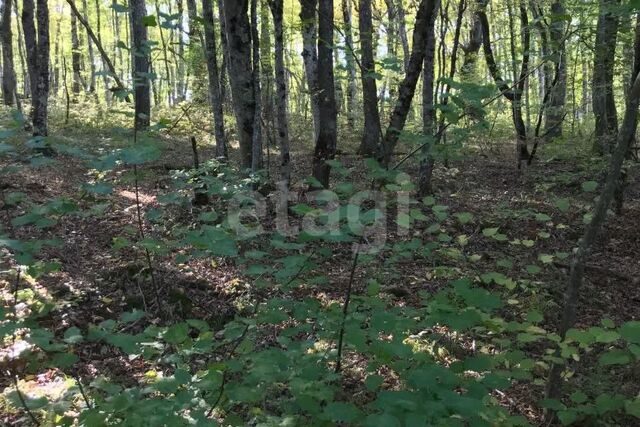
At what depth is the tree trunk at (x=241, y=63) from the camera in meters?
6.76

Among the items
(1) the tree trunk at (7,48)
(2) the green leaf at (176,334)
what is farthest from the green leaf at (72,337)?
(1) the tree trunk at (7,48)

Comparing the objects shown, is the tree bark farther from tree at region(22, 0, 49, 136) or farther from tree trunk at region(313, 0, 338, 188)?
tree at region(22, 0, 49, 136)

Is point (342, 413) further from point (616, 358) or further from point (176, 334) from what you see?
point (616, 358)

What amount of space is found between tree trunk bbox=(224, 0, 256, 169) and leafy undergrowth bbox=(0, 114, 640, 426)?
4.37 feet

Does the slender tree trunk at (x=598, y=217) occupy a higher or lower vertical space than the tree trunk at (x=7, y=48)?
lower

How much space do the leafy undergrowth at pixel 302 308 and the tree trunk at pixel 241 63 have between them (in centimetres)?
133

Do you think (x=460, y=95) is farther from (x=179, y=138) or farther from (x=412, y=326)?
(x=179, y=138)

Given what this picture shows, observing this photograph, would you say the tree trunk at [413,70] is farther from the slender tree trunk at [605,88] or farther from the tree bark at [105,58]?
the slender tree trunk at [605,88]

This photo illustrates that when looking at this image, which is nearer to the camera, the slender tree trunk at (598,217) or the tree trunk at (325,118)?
the slender tree trunk at (598,217)

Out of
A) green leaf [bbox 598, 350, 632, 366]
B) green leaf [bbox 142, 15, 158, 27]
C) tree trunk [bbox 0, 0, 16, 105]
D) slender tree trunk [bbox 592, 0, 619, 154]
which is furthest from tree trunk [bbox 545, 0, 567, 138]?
tree trunk [bbox 0, 0, 16, 105]

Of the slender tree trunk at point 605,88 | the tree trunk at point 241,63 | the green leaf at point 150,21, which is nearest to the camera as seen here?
the green leaf at point 150,21

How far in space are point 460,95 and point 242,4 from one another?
504 cm

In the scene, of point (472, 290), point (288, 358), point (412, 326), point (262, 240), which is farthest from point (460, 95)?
point (262, 240)

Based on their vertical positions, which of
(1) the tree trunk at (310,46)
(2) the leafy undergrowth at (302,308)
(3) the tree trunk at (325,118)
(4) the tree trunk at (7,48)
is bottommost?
(2) the leafy undergrowth at (302,308)
